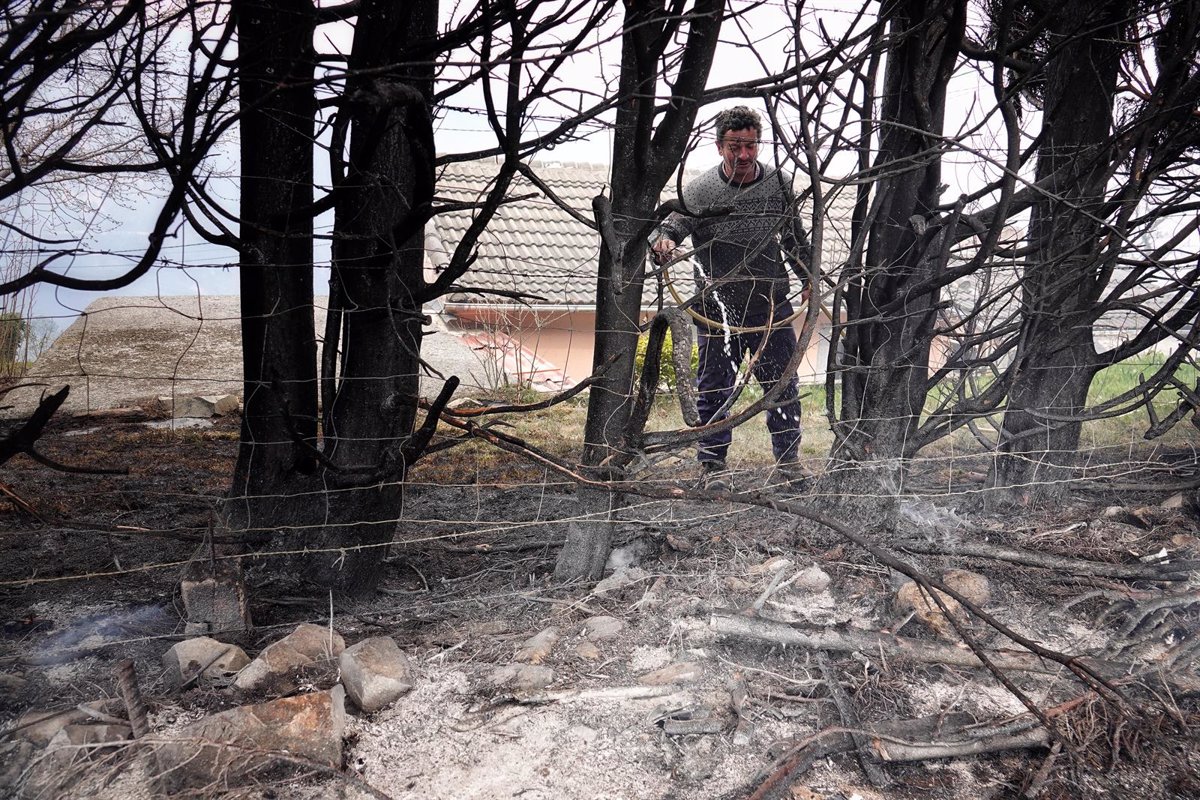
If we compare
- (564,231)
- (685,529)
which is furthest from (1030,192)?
(564,231)

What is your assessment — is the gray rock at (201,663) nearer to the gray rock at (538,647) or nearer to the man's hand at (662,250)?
the gray rock at (538,647)

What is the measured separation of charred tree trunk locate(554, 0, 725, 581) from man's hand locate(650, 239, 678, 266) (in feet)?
0.68

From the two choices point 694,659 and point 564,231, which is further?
Result: point 564,231

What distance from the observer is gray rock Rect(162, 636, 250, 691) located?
8.96 ft

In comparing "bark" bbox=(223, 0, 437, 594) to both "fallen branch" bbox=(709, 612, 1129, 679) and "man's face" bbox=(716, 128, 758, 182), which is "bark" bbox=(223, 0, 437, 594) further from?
"man's face" bbox=(716, 128, 758, 182)

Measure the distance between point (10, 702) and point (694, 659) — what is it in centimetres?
219

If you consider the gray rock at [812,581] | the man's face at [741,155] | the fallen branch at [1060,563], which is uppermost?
the man's face at [741,155]

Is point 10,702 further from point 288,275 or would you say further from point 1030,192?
point 1030,192

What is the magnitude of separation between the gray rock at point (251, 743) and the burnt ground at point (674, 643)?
7 cm

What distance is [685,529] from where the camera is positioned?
4145 mm

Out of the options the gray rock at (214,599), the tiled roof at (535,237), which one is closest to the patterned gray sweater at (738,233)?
the gray rock at (214,599)

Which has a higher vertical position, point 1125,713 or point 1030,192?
point 1030,192

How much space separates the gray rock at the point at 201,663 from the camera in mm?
2730

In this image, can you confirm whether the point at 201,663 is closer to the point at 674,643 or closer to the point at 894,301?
the point at 674,643
